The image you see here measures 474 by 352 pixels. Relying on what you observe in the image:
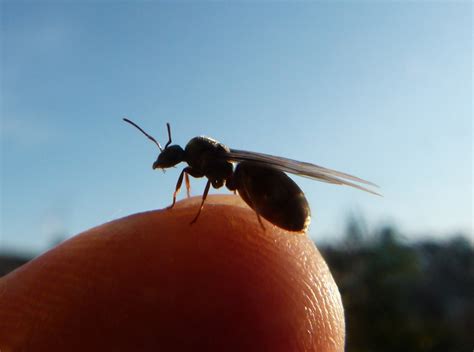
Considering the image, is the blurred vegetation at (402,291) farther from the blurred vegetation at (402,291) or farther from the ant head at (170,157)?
the ant head at (170,157)

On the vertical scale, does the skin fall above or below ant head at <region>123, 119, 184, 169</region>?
below

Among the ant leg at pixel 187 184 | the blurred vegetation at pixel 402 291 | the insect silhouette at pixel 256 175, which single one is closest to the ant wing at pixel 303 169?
the insect silhouette at pixel 256 175

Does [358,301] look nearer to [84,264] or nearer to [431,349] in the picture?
[431,349]

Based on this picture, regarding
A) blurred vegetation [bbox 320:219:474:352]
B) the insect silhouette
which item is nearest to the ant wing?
the insect silhouette

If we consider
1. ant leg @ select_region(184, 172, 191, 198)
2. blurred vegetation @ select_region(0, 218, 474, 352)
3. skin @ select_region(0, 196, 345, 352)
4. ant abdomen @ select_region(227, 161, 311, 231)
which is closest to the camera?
skin @ select_region(0, 196, 345, 352)

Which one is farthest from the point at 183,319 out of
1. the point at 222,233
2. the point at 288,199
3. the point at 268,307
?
the point at 288,199

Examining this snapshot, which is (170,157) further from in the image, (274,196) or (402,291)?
(402,291)

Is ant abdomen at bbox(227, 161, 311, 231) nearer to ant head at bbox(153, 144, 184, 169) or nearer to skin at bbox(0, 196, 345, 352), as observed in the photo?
skin at bbox(0, 196, 345, 352)

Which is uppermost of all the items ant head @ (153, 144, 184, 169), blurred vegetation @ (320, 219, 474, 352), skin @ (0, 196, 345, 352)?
ant head @ (153, 144, 184, 169)

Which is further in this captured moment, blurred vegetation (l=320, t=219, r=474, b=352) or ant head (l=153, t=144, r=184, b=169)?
blurred vegetation (l=320, t=219, r=474, b=352)
